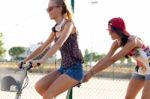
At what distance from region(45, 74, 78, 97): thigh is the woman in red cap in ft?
0.93

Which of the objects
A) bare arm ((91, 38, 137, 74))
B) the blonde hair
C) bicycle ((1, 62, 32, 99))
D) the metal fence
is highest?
the blonde hair

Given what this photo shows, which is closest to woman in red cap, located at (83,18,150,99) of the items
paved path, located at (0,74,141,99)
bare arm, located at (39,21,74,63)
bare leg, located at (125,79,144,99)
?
bare leg, located at (125,79,144,99)

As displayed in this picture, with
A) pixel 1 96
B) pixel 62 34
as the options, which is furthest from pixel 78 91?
pixel 62 34

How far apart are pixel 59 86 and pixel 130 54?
1023mm

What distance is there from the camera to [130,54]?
19.4 feet

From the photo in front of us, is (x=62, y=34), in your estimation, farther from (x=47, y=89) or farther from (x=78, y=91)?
(x=78, y=91)

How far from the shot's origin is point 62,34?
5.44 metres

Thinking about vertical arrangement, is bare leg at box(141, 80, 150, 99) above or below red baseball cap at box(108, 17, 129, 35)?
below

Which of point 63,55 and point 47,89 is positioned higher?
point 63,55

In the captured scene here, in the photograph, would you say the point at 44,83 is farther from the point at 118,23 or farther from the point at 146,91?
the point at 146,91

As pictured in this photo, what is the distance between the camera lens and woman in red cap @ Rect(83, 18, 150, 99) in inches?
219

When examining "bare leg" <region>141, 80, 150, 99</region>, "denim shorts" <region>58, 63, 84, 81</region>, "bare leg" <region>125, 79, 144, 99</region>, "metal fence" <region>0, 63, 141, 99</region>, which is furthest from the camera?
"metal fence" <region>0, 63, 141, 99</region>

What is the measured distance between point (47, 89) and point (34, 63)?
0.62m

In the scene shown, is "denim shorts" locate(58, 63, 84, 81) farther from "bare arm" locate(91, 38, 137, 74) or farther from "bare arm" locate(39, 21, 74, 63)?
"bare arm" locate(39, 21, 74, 63)
